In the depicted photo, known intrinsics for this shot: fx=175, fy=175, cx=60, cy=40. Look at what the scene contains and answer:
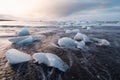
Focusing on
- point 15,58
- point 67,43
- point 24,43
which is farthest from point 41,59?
point 24,43

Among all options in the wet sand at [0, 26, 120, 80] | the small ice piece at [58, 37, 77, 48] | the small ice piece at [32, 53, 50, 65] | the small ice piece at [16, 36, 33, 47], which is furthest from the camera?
the small ice piece at [16, 36, 33, 47]

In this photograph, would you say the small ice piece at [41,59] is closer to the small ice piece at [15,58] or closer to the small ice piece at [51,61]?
the small ice piece at [51,61]

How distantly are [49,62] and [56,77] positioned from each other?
638mm

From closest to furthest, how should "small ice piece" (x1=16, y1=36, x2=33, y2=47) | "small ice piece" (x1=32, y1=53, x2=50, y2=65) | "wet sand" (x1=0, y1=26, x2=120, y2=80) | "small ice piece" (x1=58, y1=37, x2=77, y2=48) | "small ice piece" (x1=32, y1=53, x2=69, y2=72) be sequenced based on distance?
"wet sand" (x1=0, y1=26, x2=120, y2=80), "small ice piece" (x1=32, y1=53, x2=69, y2=72), "small ice piece" (x1=32, y1=53, x2=50, y2=65), "small ice piece" (x1=58, y1=37, x2=77, y2=48), "small ice piece" (x1=16, y1=36, x2=33, y2=47)

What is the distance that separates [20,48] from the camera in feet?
21.7

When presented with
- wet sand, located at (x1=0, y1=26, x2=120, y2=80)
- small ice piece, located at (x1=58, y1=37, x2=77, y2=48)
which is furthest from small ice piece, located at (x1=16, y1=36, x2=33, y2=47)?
small ice piece, located at (x1=58, y1=37, x2=77, y2=48)

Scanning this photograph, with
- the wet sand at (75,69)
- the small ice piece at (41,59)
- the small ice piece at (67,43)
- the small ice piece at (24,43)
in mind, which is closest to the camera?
the wet sand at (75,69)

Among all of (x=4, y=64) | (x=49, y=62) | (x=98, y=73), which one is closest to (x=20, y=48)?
(x=4, y=64)

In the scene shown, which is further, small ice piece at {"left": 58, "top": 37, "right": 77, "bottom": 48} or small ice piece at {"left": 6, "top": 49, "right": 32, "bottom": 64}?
small ice piece at {"left": 58, "top": 37, "right": 77, "bottom": 48}

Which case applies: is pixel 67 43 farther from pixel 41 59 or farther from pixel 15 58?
pixel 15 58

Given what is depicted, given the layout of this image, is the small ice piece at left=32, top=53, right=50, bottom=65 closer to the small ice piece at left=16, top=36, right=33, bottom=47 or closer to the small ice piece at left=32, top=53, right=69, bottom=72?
the small ice piece at left=32, top=53, right=69, bottom=72

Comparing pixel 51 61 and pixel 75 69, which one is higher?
pixel 51 61

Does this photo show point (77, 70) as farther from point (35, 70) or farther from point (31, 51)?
point (31, 51)

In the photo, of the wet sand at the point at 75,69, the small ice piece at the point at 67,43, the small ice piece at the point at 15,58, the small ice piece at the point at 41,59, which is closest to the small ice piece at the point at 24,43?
the wet sand at the point at 75,69
